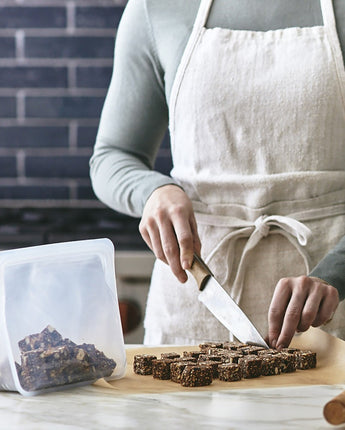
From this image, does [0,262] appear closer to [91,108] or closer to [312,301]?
[312,301]

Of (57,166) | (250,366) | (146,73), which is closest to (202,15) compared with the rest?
(146,73)

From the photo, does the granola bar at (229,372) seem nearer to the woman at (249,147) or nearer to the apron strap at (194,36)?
the woman at (249,147)

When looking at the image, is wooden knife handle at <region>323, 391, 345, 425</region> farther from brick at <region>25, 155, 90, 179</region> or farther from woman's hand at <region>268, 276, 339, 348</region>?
brick at <region>25, 155, 90, 179</region>

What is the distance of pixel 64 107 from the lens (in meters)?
2.56

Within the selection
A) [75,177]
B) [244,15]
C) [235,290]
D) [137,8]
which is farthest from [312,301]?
[75,177]

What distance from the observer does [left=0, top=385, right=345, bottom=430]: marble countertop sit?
82cm

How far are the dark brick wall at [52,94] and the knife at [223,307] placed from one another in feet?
4.56

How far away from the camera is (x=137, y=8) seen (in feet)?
4.88

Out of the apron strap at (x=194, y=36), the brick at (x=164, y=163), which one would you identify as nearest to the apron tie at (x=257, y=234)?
the apron strap at (x=194, y=36)

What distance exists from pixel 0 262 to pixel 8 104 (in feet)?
5.56

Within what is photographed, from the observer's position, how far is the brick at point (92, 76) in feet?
8.36

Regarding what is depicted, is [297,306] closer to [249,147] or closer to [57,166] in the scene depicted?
[249,147]

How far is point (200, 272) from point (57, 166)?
4.85ft

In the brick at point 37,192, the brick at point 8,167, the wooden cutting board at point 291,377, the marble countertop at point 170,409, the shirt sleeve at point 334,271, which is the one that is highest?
the shirt sleeve at point 334,271
